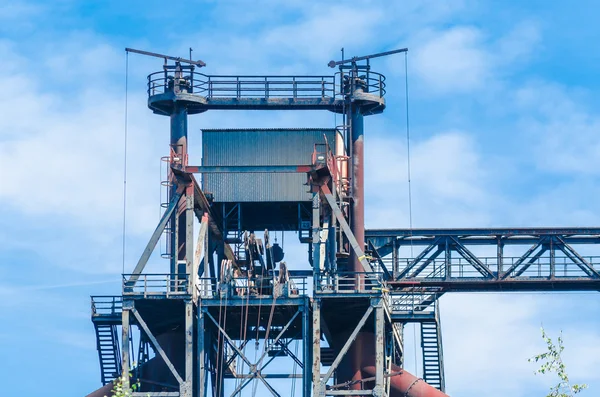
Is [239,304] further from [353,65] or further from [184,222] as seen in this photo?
[353,65]

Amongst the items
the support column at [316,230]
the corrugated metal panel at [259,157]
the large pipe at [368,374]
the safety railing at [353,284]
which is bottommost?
the large pipe at [368,374]

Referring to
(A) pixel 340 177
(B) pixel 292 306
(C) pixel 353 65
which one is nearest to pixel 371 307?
(B) pixel 292 306

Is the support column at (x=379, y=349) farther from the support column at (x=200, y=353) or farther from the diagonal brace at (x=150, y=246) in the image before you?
the diagonal brace at (x=150, y=246)

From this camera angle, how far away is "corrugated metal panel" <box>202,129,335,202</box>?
7512cm

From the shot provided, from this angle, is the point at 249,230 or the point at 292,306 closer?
the point at 292,306

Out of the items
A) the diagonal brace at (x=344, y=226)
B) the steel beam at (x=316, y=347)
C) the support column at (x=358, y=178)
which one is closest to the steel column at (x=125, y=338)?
the steel beam at (x=316, y=347)

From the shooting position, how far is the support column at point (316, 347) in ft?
226

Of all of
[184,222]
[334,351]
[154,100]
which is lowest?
[334,351]

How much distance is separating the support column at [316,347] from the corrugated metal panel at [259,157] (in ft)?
24.0

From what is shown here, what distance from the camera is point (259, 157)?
7600cm

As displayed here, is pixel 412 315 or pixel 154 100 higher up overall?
pixel 154 100

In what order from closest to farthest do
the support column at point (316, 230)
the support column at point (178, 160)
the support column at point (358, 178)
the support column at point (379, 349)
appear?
the support column at point (379, 349)
the support column at point (316, 230)
the support column at point (178, 160)
the support column at point (358, 178)

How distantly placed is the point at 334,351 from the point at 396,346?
18.6ft

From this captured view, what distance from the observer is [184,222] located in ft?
248
